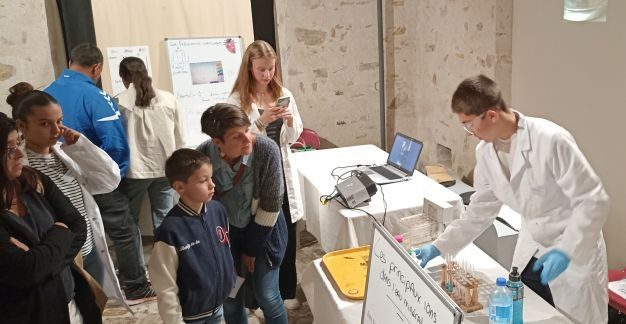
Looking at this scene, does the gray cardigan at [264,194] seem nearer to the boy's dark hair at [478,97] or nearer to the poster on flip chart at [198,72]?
the boy's dark hair at [478,97]

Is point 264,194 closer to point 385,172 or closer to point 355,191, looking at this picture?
point 355,191

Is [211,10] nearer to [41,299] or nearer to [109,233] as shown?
[109,233]

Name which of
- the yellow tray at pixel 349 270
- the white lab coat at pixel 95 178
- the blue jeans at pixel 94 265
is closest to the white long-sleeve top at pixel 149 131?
the white lab coat at pixel 95 178

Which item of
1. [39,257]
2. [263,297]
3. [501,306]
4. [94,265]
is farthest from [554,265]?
[94,265]

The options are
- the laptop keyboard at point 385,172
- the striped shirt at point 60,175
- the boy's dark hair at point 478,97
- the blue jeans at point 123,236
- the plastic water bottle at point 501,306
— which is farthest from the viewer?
the blue jeans at point 123,236

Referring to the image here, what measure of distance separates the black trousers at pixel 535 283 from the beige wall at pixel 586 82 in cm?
109

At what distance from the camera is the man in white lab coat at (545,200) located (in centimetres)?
146

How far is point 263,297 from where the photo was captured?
6.70 feet

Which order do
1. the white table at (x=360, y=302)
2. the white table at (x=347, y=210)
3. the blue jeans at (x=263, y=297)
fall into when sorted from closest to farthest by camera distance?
the white table at (x=360, y=302) < the blue jeans at (x=263, y=297) < the white table at (x=347, y=210)

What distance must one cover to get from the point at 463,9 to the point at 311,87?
1343 mm

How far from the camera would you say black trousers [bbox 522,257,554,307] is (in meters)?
1.65

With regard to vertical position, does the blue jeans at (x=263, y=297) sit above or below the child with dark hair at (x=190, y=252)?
below

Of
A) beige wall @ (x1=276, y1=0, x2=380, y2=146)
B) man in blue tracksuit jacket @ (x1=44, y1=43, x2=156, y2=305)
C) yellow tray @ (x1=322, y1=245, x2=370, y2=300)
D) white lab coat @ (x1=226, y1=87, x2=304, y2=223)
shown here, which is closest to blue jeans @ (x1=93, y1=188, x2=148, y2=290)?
man in blue tracksuit jacket @ (x1=44, y1=43, x2=156, y2=305)

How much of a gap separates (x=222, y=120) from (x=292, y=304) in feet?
4.55
